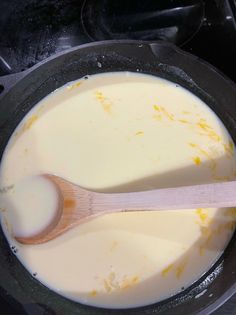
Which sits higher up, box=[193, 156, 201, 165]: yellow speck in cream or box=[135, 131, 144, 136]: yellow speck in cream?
box=[135, 131, 144, 136]: yellow speck in cream

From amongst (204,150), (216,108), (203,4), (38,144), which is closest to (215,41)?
(203,4)

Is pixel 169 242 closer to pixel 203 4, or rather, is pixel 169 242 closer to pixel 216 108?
pixel 216 108

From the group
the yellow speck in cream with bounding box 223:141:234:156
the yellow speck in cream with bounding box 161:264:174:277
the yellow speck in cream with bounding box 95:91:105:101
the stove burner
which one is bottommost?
the yellow speck in cream with bounding box 161:264:174:277

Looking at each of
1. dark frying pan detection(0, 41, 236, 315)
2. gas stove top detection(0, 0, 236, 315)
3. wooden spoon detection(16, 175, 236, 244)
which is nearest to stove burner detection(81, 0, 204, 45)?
gas stove top detection(0, 0, 236, 315)

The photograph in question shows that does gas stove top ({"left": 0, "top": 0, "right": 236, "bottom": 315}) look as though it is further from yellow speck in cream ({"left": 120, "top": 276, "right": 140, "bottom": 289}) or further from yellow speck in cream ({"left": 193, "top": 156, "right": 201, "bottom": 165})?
yellow speck in cream ({"left": 120, "top": 276, "right": 140, "bottom": 289})

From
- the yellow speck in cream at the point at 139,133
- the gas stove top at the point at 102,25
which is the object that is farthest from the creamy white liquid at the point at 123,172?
the gas stove top at the point at 102,25

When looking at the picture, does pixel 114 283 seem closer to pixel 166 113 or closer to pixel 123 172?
pixel 123 172

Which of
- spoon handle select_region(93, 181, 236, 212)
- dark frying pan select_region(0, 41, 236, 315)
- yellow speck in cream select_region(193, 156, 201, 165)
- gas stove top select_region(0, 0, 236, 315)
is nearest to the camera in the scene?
spoon handle select_region(93, 181, 236, 212)
